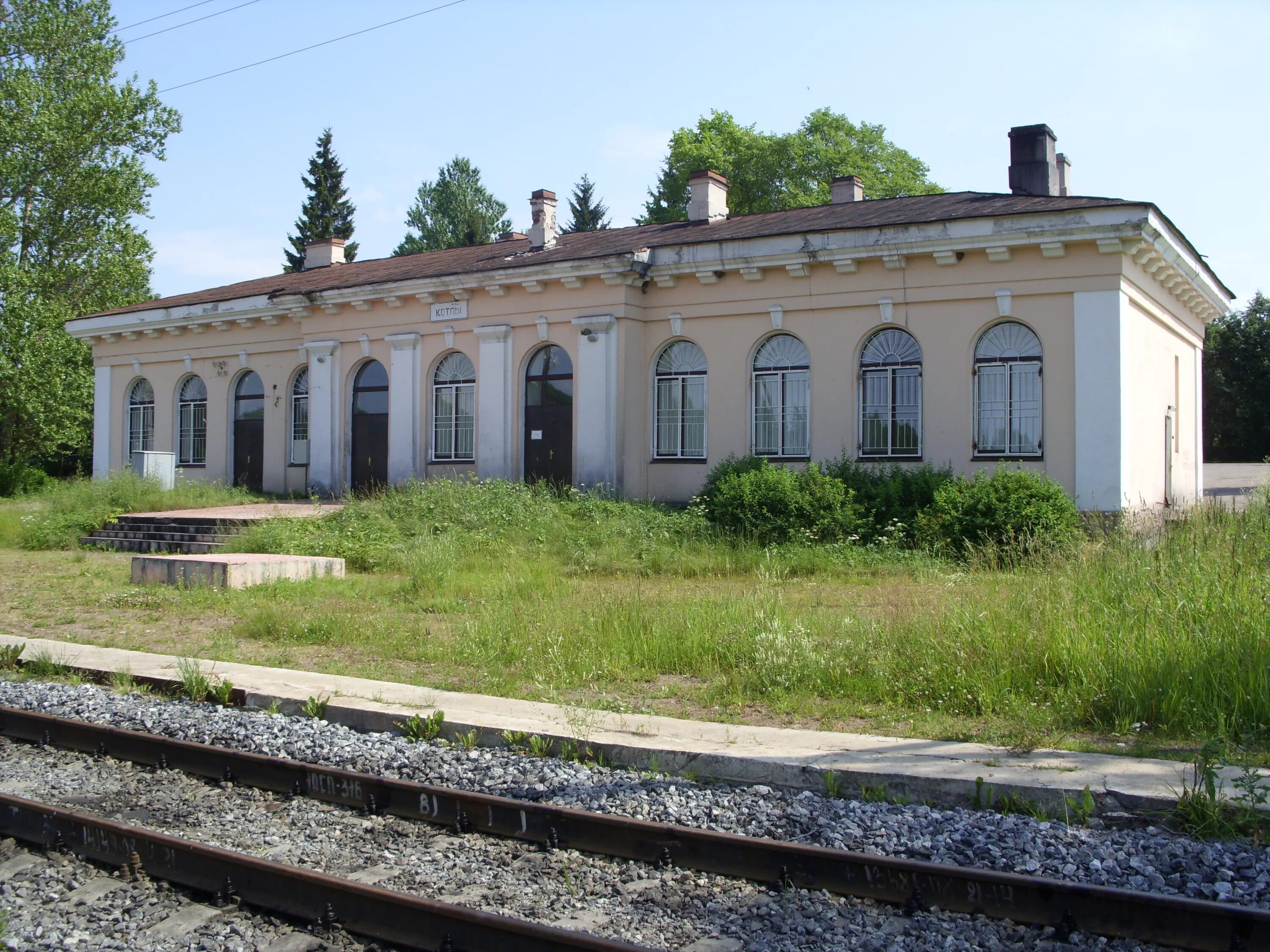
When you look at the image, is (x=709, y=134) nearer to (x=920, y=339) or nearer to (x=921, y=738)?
(x=920, y=339)

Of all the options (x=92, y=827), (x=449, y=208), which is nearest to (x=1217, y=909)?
(x=92, y=827)

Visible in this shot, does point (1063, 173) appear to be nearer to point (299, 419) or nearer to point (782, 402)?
point (782, 402)

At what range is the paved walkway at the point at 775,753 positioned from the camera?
5.88 m

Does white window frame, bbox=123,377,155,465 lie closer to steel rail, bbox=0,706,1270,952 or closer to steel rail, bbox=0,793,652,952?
steel rail, bbox=0,706,1270,952

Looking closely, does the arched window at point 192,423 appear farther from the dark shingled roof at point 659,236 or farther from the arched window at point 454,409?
the arched window at point 454,409

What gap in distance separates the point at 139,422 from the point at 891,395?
73.2 feet

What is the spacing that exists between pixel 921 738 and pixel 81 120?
127ft

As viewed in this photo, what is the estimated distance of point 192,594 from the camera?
13664 mm

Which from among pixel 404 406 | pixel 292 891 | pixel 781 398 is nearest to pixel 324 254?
pixel 404 406

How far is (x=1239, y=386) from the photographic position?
46469 millimetres

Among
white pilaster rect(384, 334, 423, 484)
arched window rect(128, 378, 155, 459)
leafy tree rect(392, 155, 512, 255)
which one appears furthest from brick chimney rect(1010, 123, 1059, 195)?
leafy tree rect(392, 155, 512, 255)

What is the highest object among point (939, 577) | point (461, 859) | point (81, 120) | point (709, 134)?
point (709, 134)

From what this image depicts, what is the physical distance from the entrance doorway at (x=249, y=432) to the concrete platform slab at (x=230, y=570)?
1316 centimetres

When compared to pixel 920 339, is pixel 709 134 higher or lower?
higher
